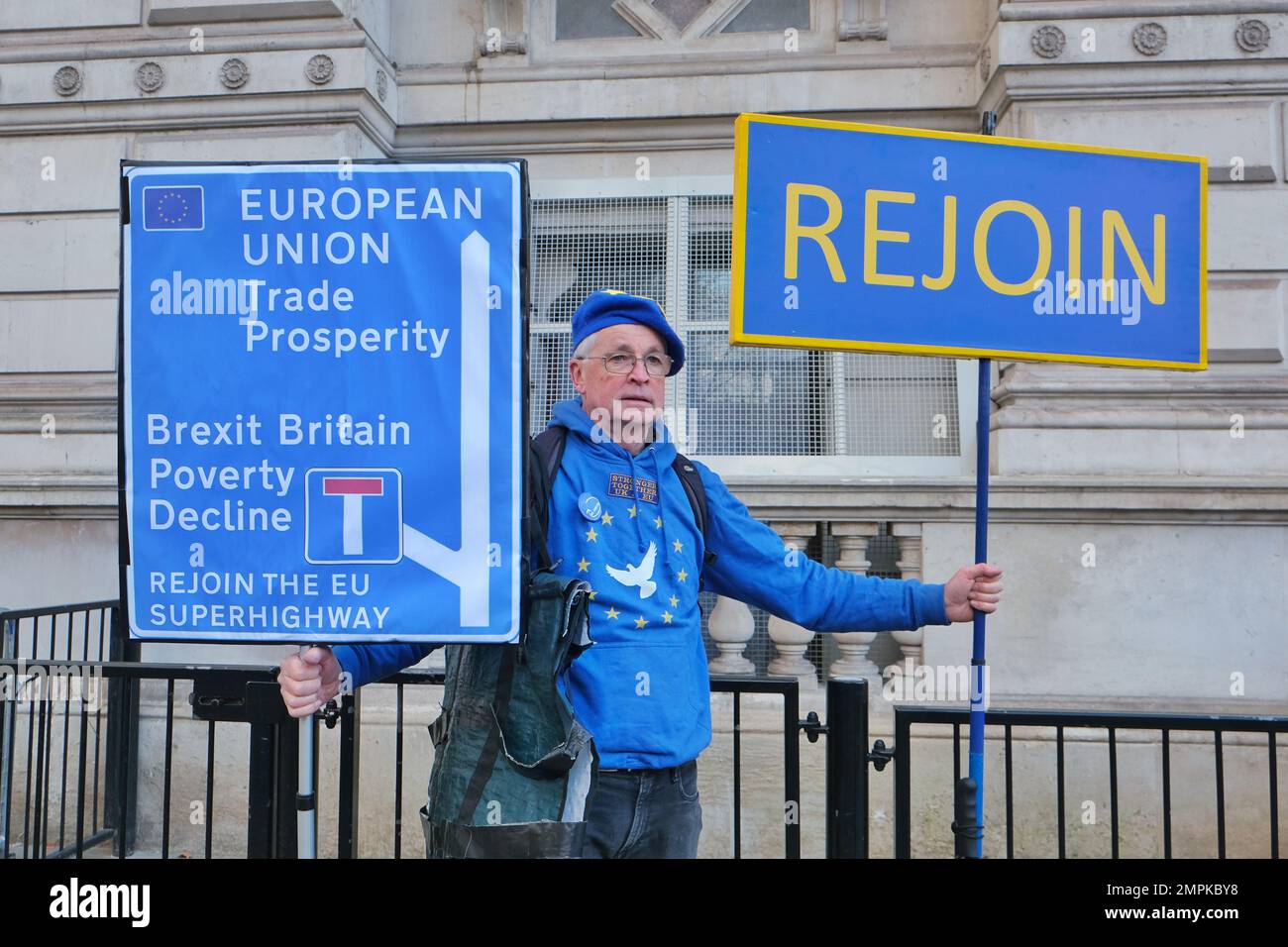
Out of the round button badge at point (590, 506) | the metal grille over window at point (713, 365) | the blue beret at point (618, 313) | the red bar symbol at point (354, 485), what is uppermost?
the metal grille over window at point (713, 365)

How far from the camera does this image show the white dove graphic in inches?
90.8

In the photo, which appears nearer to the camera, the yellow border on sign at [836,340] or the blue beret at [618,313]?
the blue beret at [618,313]

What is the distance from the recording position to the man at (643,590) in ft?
7.30

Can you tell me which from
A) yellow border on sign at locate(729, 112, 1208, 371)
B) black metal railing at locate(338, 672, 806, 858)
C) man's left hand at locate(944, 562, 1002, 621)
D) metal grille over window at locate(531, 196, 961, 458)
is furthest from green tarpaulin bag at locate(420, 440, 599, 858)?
metal grille over window at locate(531, 196, 961, 458)

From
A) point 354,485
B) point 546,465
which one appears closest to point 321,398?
point 354,485

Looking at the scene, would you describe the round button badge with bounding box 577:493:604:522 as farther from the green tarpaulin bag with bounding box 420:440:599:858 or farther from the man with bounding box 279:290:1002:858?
the green tarpaulin bag with bounding box 420:440:599:858

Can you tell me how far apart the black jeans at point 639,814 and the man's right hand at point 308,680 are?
2.14 ft

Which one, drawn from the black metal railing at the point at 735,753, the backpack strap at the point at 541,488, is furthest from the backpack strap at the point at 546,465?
the black metal railing at the point at 735,753

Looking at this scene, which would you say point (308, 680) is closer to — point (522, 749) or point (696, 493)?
point (522, 749)

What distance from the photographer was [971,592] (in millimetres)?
2615

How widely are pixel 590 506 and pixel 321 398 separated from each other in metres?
0.67

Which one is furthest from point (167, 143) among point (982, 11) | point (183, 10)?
point (982, 11)

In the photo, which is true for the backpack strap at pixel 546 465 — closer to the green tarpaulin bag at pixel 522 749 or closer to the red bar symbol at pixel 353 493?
the green tarpaulin bag at pixel 522 749
